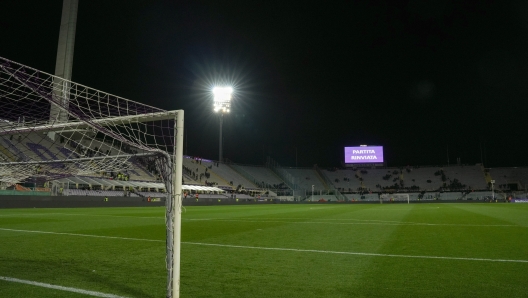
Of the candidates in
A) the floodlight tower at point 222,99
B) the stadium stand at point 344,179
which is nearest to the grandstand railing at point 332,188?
the stadium stand at point 344,179

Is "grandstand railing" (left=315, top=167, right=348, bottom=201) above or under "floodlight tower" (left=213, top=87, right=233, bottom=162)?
under

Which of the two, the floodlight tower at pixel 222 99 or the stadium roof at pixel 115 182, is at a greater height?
the floodlight tower at pixel 222 99

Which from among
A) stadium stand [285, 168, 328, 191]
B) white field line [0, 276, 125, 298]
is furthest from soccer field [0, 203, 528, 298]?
stadium stand [285, 168, 328, 191]

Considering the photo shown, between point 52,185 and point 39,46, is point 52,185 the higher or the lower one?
the lower one

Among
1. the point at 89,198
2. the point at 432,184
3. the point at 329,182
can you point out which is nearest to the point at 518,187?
the point at 432,184

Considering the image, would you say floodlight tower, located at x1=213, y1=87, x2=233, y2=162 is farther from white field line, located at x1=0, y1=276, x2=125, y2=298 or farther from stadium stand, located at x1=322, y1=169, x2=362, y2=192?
white field line, located at x1=0, y1=276, x2=125, y2=298

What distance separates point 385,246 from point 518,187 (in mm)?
66044

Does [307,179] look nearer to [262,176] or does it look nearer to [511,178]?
[262,176]

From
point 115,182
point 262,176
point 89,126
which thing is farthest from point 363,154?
point 89,126

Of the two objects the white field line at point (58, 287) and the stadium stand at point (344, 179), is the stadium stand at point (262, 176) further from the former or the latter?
the white field line at point (58, 287)

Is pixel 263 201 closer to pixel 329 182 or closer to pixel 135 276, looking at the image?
pixel 329 182

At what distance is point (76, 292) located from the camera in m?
3.97

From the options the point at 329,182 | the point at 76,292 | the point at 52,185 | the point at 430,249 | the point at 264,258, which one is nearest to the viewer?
the point at 76,292

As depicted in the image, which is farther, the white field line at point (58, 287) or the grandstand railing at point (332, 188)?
the grandstand railing at point (332, 188)
